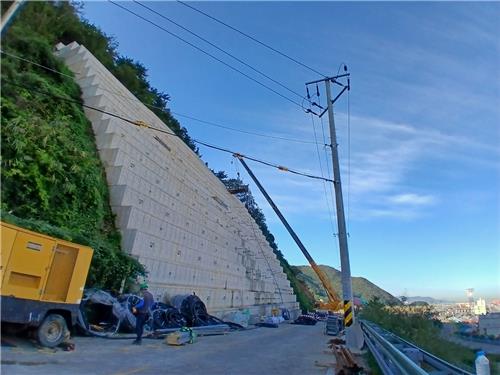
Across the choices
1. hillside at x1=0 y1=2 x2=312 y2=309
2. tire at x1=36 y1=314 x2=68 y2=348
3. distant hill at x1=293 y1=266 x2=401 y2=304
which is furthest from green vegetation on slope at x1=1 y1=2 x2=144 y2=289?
distant hill at x1=293 y1=266 x2=401 y2=304

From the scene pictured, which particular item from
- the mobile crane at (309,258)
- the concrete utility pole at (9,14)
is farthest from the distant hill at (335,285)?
the concrete utility pole at (9,14)

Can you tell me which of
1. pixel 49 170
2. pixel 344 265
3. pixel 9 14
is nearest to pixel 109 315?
pixel 49 170

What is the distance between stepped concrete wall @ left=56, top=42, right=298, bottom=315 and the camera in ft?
74.6

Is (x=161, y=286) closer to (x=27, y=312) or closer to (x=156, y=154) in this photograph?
(x=156, y=154)

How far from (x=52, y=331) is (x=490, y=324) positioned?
168 feet

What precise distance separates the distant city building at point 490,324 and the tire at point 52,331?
50.5 metres

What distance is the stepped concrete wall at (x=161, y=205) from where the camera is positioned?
22.8m

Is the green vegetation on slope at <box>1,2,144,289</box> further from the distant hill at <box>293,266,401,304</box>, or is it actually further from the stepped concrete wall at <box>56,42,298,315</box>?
the distant hill at <box>293,266,401,304</box>

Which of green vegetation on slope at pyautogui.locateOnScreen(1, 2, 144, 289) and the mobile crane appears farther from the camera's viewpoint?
the mobile crane

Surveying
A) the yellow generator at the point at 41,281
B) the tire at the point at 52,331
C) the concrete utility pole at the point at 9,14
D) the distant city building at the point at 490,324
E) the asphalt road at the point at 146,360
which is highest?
the concrete utility pole at the point at 9,14

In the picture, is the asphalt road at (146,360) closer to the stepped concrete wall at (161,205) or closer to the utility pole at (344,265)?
the utility pole at (344,265)

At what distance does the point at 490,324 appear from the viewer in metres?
48.6

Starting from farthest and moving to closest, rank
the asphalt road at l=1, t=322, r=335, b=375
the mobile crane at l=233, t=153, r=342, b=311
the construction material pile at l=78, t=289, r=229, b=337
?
the mobile crane at l=233, t=153, r=342, b=311 → the construction material pile at l=78, t=289, r=229, b=337 → the asphalt road at l=1, t=322, r=335, b=375

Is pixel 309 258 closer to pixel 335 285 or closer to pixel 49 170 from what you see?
pixel 49 170
